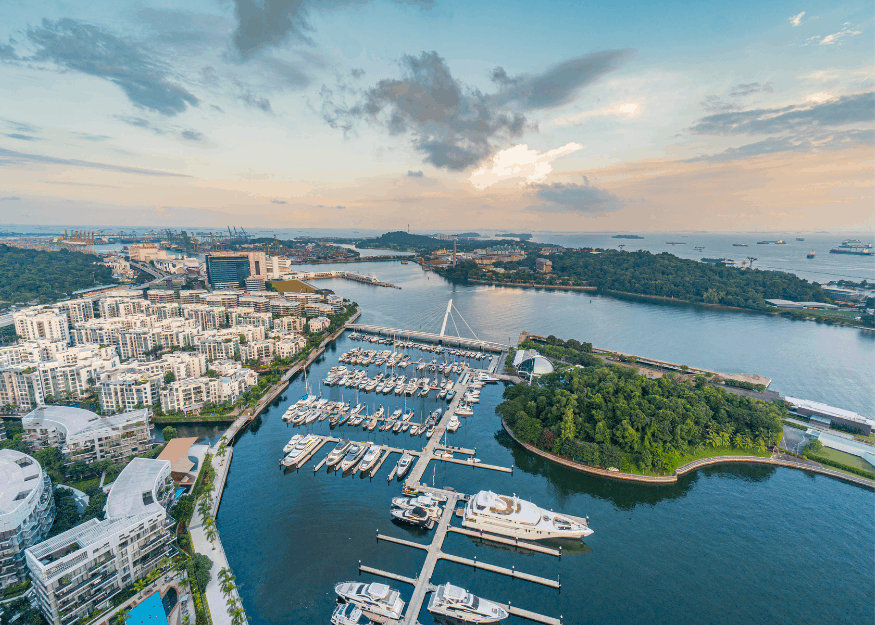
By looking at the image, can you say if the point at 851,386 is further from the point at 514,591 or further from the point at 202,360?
the point at 202,360

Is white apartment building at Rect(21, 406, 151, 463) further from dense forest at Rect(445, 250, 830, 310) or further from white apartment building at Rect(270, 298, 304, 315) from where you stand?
dense forest at Rect(445, 250, 830, 310)

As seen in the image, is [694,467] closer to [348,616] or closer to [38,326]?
[348,616]

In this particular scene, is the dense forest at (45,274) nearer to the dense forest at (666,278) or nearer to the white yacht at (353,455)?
the white yacht at (353,455)

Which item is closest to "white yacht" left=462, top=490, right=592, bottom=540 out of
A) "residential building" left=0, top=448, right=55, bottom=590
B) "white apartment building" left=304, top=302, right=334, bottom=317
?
"residential building" left=0, top=448, right=55, bottom=590

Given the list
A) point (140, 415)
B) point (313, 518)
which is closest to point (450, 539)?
point (313, 518)

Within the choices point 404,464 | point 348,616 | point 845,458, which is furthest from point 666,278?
point 348,616
